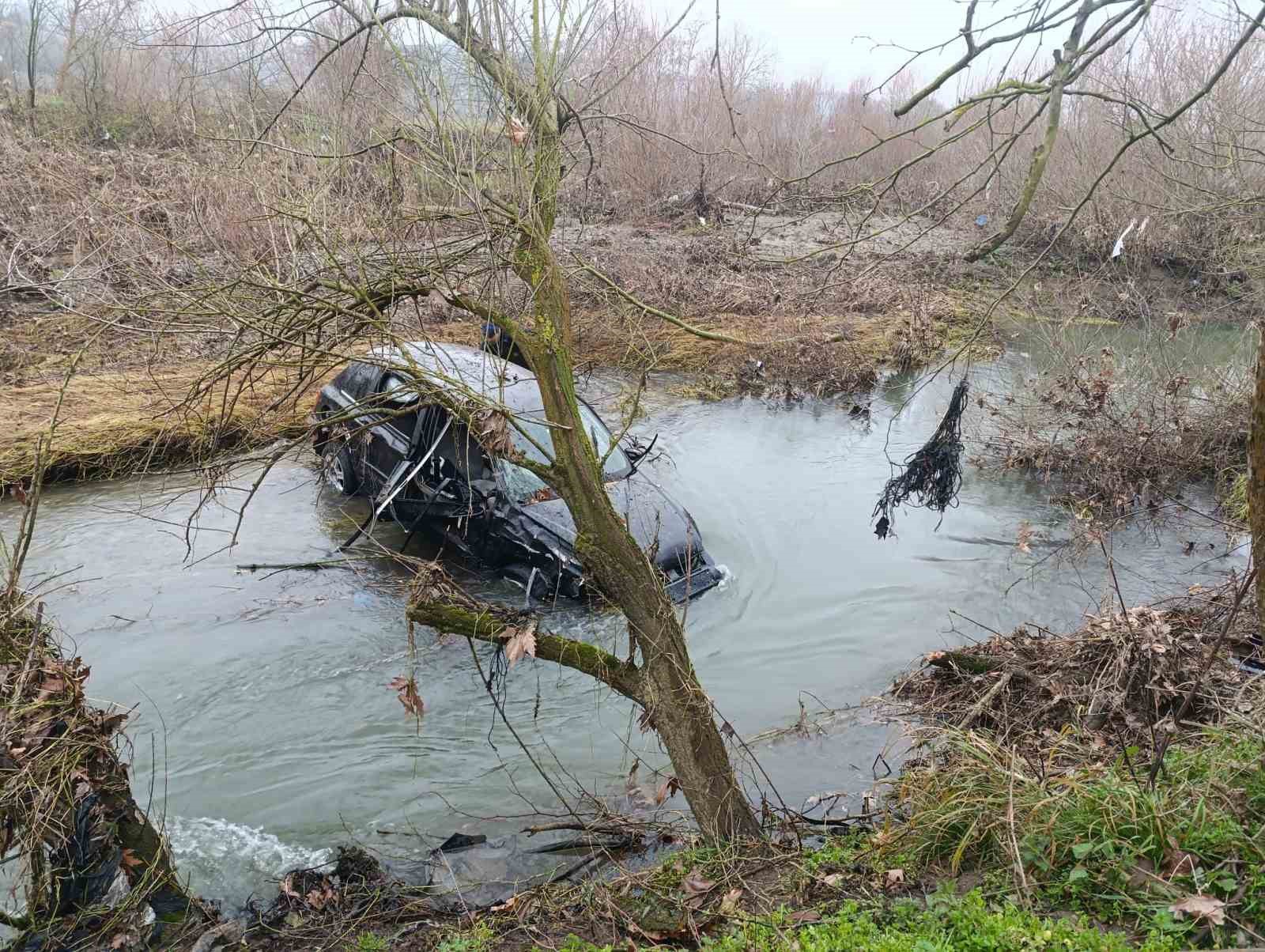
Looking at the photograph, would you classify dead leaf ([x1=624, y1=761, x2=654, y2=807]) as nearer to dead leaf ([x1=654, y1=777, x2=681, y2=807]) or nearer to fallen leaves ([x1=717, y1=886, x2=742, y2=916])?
dead leaf ([x1=654, y1=777, x2=681, y2=807])

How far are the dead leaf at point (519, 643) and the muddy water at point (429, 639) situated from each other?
2.10 meters

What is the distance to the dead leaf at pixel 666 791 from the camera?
17.7ft

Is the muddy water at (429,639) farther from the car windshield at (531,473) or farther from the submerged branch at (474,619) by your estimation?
the submerged branch at (474,619)

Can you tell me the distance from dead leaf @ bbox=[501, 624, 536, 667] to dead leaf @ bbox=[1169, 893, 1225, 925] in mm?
2850

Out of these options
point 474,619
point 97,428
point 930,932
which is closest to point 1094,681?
point 930,932

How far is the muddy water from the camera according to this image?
6.39m

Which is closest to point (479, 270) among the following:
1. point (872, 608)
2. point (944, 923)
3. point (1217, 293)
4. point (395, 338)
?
point (395, 338)

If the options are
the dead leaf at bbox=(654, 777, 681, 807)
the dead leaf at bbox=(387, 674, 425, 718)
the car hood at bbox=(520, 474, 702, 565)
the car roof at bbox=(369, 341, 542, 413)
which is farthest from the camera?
the car hood at bbox=(520, 474, 702, 565)

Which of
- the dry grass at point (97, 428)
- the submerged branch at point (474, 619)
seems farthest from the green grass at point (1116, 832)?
the dry grass at point (97, 428)

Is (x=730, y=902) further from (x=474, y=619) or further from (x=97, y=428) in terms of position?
(x=97, y=428)

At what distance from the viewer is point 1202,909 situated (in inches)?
131

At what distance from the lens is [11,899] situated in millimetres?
5090

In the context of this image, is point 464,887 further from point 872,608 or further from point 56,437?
point 56,437

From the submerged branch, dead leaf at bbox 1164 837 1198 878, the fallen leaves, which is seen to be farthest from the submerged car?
dead leaf at bbox 1164 837 1198 878
